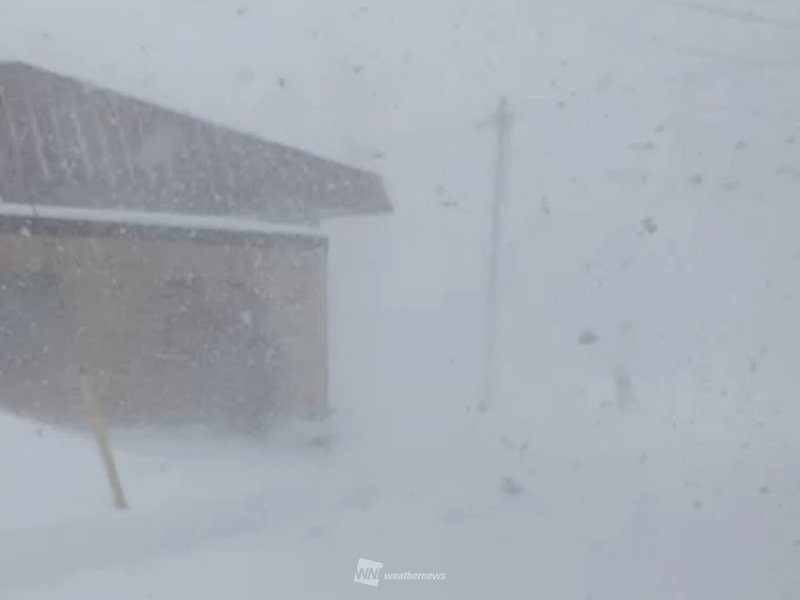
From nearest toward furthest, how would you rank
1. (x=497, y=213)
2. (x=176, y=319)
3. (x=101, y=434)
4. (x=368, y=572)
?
(x=368, y=572), (x=101, y=434), (x=176, y=319), (x=497, y=213)

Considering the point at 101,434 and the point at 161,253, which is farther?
the point at 161,253

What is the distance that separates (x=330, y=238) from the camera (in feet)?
24.5

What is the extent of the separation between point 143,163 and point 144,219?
0.93 feet

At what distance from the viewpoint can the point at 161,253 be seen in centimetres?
700

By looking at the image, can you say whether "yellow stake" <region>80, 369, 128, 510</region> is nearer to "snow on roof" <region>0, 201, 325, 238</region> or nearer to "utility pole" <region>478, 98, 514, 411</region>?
"snow on roof" <region>0, 201, 325, 238</region>

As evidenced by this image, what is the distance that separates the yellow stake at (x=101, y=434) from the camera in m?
5.50

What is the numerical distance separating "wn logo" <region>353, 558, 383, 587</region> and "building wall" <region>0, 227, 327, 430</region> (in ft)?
6.11

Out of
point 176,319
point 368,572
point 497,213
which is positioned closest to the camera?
point 368,572

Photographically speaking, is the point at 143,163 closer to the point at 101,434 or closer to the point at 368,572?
the point at 101,434

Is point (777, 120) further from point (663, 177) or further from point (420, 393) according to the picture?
point (420, 393)

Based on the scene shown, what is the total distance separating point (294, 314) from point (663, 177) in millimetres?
2317

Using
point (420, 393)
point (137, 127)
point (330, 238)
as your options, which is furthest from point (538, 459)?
point (137, 127)

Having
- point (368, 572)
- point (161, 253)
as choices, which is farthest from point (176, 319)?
point (368, 572)

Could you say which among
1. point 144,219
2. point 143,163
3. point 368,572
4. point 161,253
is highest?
point 143,163
